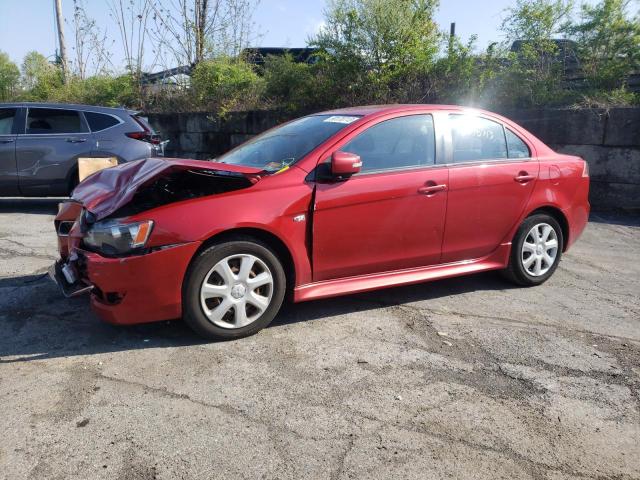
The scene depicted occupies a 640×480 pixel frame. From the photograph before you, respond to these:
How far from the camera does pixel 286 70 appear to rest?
1132 centimetres

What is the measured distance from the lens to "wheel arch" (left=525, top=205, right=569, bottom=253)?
4.90 m

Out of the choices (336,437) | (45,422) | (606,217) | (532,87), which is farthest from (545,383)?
(532,87)

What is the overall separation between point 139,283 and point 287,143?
165 centimetres

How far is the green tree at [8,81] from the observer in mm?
18719

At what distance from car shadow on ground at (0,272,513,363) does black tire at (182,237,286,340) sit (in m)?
0.17

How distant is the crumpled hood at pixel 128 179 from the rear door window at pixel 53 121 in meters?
4.86

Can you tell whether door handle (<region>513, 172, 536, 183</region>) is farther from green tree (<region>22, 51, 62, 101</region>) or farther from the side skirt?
green tree (<region>22, 51, 62, 101</region>)

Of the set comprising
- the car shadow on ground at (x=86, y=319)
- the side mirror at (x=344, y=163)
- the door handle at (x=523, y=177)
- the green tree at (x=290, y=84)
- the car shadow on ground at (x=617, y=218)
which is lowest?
the car shadow on ground at (x=86, y=319)

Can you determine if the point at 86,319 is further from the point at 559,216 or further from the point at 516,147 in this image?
the point at 559,216

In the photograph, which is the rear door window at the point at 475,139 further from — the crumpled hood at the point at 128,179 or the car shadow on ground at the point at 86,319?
the crumpled hood at the point at 128,179

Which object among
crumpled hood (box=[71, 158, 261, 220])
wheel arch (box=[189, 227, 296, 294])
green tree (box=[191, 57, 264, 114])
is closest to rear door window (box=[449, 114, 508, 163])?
wheel arch (box=[189, 227, 296, 294])

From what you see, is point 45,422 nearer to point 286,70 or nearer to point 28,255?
point 28,255

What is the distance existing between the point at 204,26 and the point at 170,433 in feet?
47.5

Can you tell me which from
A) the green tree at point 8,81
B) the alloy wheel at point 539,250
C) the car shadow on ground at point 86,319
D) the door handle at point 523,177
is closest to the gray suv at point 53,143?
the car shadow on ground at point 86,319
